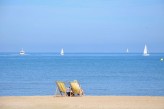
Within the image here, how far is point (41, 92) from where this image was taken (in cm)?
2491
